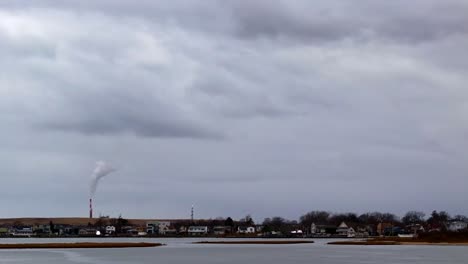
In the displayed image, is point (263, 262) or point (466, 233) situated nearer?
point (263, 262)

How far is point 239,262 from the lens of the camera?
2835 inches

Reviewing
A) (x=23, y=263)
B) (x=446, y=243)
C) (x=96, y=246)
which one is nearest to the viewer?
(x=23, y=263)

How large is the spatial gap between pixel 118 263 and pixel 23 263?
8.41 m

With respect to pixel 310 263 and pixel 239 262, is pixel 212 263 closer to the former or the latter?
pixel 239 262

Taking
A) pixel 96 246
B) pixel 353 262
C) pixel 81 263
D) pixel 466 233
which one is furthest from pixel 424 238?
pixel 81 263

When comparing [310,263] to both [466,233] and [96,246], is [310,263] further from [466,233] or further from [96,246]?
[466,233]

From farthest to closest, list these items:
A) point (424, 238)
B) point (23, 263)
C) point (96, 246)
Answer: point (424, 238), point (96, 246), point (23, 263)

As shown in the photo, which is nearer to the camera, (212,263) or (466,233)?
(212,263)

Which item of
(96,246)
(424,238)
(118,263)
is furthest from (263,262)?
(424,238)

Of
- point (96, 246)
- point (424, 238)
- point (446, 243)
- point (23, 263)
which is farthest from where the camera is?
point (424, 238)

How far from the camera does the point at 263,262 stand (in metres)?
72.1

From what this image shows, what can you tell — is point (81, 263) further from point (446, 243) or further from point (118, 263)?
point (446, 243)

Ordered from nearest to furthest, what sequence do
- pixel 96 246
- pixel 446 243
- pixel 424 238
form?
pixel 96 246 < pixel 446 243 < pixel 424 238

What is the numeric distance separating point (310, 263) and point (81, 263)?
68.7ft
